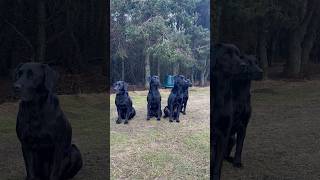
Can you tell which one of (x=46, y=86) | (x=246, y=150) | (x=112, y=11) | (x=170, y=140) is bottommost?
(x=246, y=150)

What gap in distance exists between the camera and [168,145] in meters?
3.86

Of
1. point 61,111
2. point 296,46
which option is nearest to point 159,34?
point 61,111

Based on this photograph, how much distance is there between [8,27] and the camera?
6.44 metres

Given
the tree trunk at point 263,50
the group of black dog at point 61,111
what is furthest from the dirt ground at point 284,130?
the group of black dog at point 61,111

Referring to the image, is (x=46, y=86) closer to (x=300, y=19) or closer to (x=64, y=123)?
(x=64, y=123)

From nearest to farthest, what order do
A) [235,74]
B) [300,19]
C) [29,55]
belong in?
[235,74] → [29,55] → [300,19]

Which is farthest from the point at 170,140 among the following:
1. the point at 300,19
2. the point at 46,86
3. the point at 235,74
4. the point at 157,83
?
the point at 300,19

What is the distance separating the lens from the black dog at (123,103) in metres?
3.77

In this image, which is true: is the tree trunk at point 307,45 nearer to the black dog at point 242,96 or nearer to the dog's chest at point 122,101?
the black dog at point 242,96

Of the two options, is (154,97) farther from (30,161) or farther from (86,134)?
(86,134)

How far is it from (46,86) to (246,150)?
288cm

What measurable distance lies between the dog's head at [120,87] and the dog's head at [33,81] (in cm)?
46

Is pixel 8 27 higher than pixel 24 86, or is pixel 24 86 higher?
pixel 8 27

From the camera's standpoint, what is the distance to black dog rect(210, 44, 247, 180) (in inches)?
154
